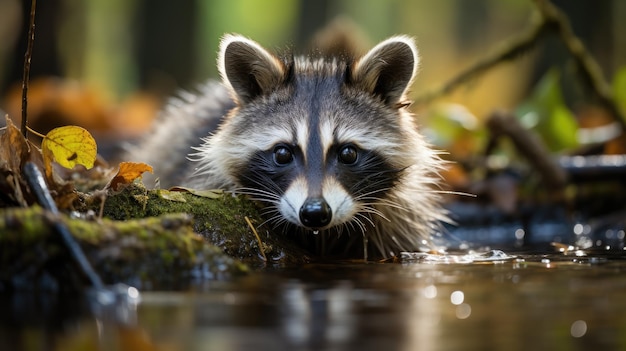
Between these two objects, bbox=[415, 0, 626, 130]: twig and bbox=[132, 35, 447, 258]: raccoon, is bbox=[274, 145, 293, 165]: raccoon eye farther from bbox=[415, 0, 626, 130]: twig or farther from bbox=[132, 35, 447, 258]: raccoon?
bbox=[415, 0, 626, 130]: twig

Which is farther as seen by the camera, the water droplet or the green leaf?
the green leaf

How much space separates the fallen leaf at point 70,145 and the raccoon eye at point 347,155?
1.44m

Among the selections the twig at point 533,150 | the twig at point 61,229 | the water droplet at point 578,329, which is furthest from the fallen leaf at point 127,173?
the twig at point 533,150

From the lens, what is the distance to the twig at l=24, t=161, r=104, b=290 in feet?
12.4

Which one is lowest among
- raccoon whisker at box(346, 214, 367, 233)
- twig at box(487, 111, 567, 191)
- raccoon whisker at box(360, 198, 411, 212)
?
raccoon whisker at box(346, 214, 367, 233)

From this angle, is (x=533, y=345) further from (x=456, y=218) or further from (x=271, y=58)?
(x=456, y=218)

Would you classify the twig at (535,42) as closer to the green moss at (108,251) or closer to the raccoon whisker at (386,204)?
the raccoon whisker at (386,204)

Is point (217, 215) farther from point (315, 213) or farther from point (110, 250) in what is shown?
point (110, 250)

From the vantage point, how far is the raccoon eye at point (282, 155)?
5.42 metres

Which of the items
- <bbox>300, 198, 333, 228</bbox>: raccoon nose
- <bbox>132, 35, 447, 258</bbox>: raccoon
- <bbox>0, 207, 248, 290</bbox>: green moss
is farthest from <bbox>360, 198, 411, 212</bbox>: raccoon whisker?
<bbox>0, 207, 248, 290</bbox>: green moss

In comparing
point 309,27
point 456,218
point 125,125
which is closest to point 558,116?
point 456,218

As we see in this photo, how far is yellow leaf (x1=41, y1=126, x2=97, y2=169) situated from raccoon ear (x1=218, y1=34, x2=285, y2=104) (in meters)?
1.30

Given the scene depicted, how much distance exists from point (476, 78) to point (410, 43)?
3.60 m

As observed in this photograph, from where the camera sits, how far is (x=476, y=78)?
9.20 m
